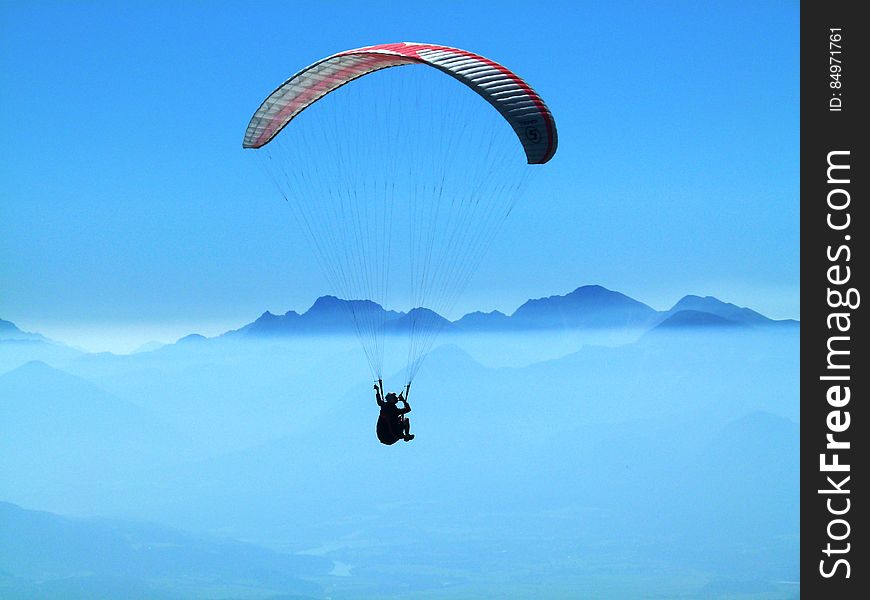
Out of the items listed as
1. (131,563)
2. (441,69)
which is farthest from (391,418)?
(131,563)

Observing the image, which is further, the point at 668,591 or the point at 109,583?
the point at 109,583

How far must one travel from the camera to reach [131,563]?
587ft

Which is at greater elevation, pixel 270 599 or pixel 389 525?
pixel 389 525

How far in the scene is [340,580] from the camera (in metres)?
171

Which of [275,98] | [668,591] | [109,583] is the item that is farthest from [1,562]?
[275,98]

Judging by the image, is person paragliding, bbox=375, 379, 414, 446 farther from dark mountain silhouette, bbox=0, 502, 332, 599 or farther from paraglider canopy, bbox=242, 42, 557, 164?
dark mountain silhouette, bbox=0, 502, 332, 599

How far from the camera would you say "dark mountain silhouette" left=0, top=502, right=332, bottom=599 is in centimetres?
16275

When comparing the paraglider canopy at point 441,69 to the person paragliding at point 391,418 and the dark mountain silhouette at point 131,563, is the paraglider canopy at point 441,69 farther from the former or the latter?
the dark mountain silhouette at point 131,563

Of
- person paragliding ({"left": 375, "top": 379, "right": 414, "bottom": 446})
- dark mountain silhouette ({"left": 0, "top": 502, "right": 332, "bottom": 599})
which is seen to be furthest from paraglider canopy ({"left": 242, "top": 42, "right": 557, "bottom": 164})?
dark mountain silhouette ({"left": 0, "top": 502, "right": 332, "bottom": 599})

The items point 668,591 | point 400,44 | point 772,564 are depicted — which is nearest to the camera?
point 400,44

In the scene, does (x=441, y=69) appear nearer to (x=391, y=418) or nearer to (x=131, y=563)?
(x=391, y=418)

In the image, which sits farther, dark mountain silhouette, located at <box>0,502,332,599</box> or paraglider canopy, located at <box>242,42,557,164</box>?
dark mountain silhouette, located at <box>0,502,332,599</box>

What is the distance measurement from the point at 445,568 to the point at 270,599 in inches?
1102
